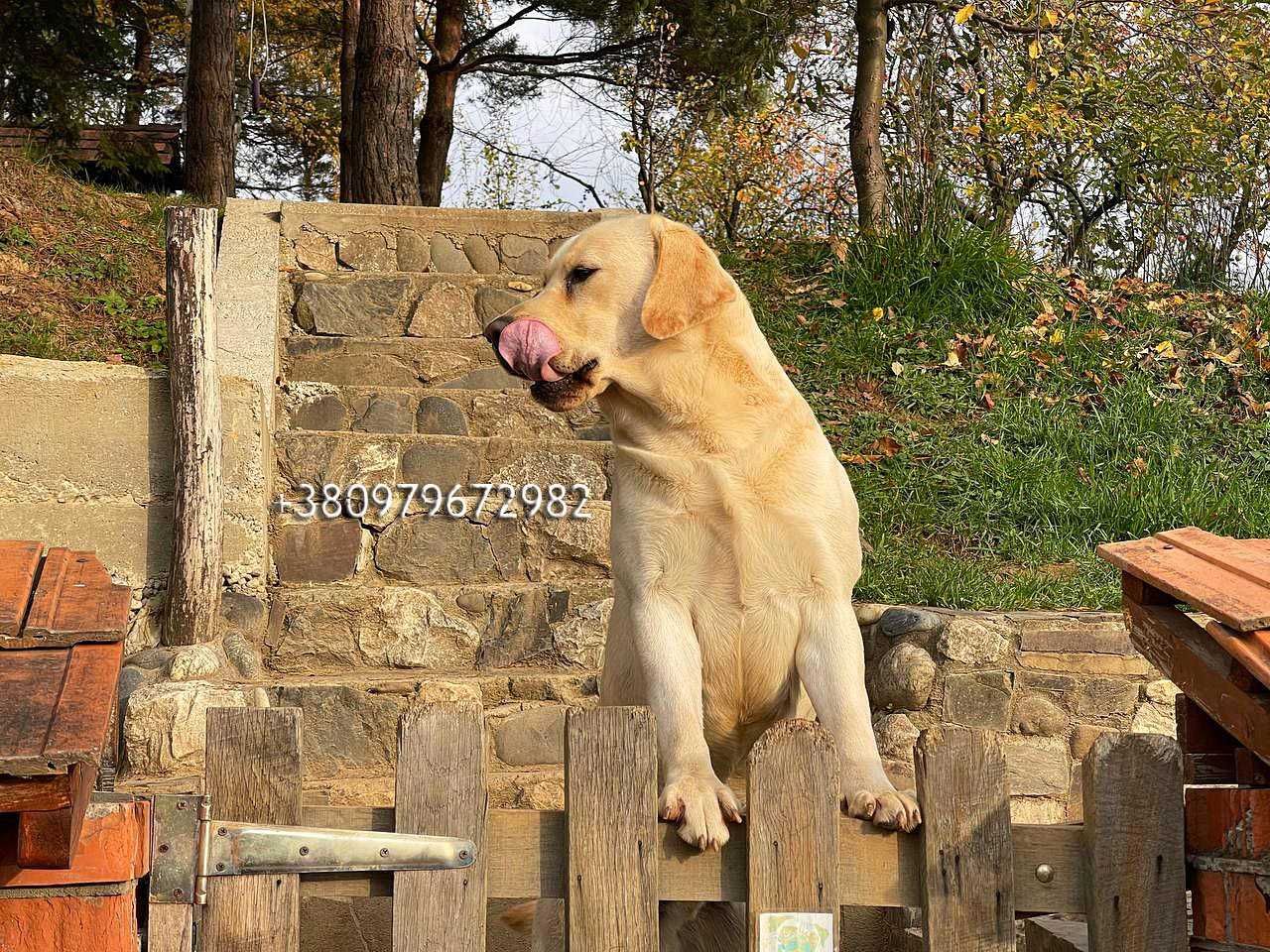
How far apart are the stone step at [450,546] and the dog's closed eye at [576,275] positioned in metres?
3.37

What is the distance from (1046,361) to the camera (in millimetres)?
7500

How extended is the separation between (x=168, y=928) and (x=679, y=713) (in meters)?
0.95

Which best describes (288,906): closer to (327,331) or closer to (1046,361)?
(327,331)

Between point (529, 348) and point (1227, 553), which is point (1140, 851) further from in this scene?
point (529, 348)

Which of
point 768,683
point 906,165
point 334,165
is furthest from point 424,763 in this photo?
point 334,165

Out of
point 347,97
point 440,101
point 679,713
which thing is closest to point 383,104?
point 347,97

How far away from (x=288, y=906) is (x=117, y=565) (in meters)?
4.11

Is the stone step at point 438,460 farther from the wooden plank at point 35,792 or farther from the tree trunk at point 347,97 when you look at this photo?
the wooden plank at point 35,792

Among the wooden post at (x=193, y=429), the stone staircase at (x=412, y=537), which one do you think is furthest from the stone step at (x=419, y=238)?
the wooden post at (x=193, y=429)

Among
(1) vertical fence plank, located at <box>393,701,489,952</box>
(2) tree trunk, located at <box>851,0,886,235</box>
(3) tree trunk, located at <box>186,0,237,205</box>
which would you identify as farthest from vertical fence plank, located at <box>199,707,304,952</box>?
(3) tree trunk, located at <box>186,0,237,205</box>

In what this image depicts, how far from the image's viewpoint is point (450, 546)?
606 cm

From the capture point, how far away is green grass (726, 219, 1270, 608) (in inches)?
243

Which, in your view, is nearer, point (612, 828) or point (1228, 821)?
point (1228, 821)

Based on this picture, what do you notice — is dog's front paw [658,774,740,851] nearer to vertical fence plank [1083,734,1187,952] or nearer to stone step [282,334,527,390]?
vertical fence plank [1083,734,1187,952]
